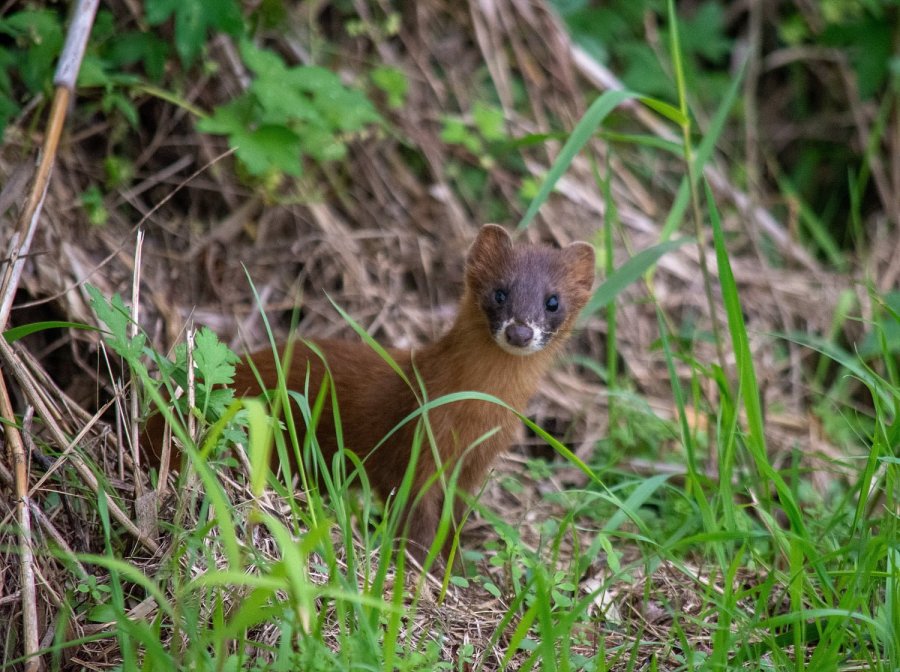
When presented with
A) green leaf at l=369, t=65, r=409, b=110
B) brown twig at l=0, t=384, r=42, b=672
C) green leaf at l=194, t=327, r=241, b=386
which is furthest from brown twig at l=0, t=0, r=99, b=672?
green leaf at l=369, t=65, r=409, b=110

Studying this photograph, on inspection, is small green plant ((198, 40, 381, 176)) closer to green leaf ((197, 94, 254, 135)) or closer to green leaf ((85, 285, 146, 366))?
green leaf ((197, 94, 254, 135))

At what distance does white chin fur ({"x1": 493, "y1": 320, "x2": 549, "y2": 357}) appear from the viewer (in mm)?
3977

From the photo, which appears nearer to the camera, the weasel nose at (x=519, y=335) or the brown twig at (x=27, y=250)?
the brown twig at (x=27, y=250)

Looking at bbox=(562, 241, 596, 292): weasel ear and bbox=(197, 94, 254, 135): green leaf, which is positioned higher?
bbox=(197, 94, 254, 135): green leaf

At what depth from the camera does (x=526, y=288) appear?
4090mm

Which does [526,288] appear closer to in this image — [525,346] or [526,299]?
[526,299]

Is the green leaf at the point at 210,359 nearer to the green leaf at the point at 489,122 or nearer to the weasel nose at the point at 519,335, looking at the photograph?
the weasel nose at the point at 519,335

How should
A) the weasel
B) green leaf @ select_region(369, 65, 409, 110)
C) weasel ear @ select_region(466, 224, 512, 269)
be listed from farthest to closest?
1. green leaf @ select_region(369, 65, 409, 110)
2. weasel ear @ select_region(466, 224, 512, 269)
3. the weasel

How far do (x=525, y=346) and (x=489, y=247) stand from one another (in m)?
0.60

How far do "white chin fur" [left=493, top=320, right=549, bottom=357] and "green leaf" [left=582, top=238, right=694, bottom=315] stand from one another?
302mm

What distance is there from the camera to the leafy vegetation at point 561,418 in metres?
2.93

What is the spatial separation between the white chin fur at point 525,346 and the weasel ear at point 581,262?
46cm

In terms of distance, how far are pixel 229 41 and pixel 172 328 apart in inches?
66.2

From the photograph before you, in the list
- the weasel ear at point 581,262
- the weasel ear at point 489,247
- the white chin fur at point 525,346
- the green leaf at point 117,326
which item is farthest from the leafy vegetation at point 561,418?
the weasel ear at point 489,247
